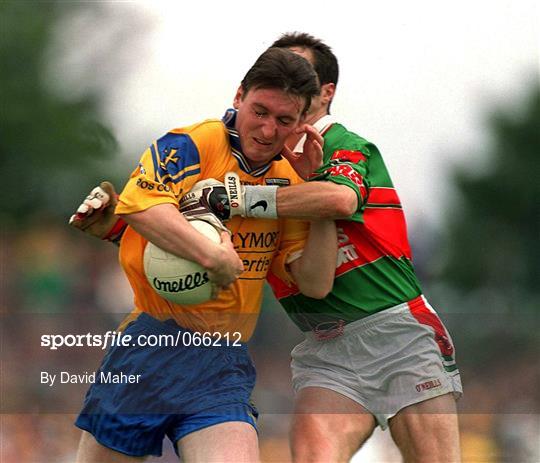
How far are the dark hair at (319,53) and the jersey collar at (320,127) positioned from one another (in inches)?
5.4

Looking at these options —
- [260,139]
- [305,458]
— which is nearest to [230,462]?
[305,458]

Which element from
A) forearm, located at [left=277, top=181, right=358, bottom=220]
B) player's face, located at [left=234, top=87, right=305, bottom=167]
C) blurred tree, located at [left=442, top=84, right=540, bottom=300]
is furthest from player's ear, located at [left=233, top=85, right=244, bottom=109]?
blurred tree, located at [left=442, top=84, right=540, bottom=300]

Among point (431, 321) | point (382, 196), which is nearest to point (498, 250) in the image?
point (431, 321)

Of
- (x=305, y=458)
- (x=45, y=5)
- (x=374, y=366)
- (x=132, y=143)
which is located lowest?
(x=305, y=458)

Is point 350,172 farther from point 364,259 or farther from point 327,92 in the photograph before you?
point 327,92

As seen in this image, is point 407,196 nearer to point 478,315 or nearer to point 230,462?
point 478,315

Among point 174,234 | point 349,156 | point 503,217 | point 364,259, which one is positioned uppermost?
point 349,156

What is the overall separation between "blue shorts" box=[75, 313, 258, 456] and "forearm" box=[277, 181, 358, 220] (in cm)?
48

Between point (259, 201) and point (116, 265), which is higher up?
point (259, 201)

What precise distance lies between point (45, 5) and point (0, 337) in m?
1.41

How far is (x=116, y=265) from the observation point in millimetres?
4172

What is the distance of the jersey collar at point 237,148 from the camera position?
3172 mm

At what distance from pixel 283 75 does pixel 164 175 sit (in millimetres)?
484

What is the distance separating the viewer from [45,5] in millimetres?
4129
